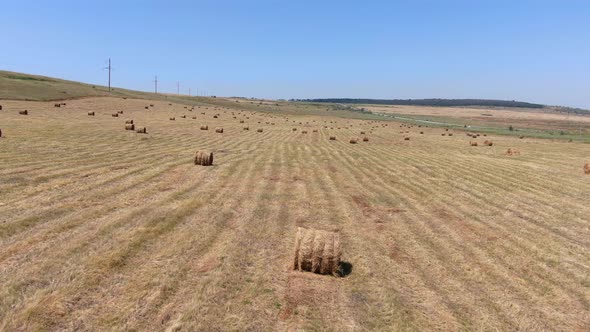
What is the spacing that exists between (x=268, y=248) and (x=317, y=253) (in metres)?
2.11

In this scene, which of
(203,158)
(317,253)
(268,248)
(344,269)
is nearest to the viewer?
(317,253)

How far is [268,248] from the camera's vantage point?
1238 cm

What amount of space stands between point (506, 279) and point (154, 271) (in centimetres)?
932

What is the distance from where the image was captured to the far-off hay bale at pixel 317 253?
10758 mm

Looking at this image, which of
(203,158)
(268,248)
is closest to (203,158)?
(203,158)

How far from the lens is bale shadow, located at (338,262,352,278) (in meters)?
10.9

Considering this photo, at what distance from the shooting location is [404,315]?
29.3 ft

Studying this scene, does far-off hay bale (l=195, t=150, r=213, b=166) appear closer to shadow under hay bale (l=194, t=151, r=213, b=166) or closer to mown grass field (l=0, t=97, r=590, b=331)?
shadow under hay bale (l=194, t=151, r=213, b=166)

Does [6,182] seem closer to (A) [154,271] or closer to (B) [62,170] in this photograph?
(B) [62,170]

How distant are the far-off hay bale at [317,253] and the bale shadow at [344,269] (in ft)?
0.29

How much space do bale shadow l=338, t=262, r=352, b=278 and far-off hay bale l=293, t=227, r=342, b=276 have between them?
0.09 metres

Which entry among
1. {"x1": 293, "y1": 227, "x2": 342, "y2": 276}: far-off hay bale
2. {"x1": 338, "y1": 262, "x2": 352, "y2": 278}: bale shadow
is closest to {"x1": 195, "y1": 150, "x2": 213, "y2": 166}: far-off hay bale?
{"x1": 293, "y1": 227, "x2": 342, "y2": 276}: far-off hay bale

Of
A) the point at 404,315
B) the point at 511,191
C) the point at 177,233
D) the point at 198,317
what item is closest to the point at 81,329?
the point at 198,317

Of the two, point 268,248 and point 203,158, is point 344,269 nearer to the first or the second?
point 268,248
